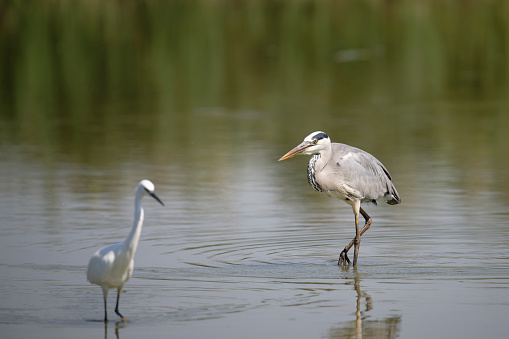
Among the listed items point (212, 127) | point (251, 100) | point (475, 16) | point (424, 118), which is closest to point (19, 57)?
point (251, 100)

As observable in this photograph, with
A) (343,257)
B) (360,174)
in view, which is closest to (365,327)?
(343,257)

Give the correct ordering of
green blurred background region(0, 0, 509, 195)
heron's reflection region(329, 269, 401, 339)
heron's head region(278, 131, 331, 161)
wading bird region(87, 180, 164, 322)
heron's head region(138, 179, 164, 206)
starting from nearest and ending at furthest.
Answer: heron's reflection region(329, 269, 401, 339) → wading bird region(87, 180, 164, 322) → heron's head region(138, 179, 164, 206) → heron's head region(278, 131, 331, 161) → green blurred background region(0, 0, 509, 195)

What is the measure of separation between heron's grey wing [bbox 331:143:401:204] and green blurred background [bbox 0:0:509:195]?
4.27 m

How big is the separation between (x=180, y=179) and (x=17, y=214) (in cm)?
301

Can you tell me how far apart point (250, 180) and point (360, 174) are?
4246 mm

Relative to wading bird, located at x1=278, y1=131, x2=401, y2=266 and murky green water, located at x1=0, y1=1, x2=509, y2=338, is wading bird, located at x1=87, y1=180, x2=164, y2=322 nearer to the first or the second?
murky green water, located at x1=0, y1=1, x2=509, y2=338

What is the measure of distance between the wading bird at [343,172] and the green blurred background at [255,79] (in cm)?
435

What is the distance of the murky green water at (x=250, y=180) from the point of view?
8125 millimetres

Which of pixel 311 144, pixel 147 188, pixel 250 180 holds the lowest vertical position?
pixel 250 180

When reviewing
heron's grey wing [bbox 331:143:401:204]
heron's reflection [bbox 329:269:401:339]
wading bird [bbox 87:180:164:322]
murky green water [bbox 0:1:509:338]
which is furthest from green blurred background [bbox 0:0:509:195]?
wading bird [bbox 87:180:164:322]

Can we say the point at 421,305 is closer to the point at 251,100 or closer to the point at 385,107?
the point at 385,107

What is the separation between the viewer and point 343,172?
33.7 ft

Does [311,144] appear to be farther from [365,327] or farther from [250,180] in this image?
[250,180]

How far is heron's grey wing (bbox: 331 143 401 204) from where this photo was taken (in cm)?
1032
